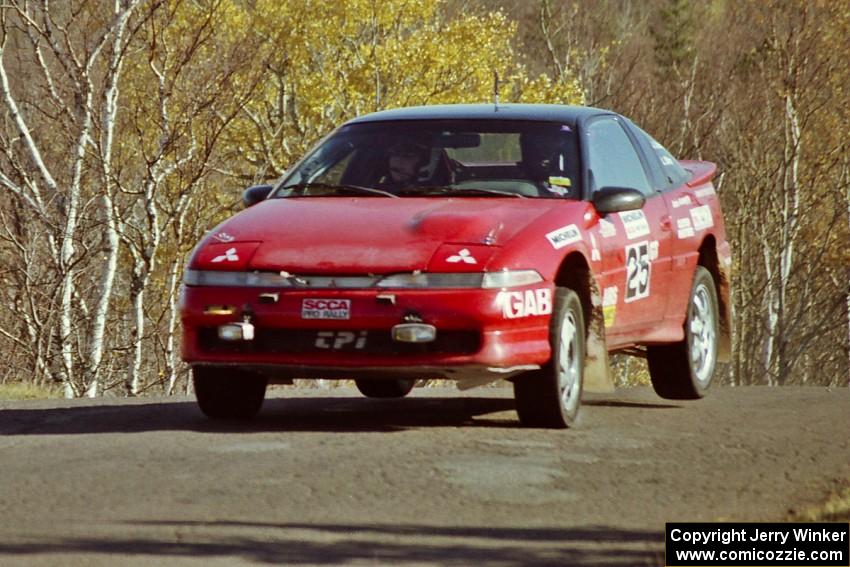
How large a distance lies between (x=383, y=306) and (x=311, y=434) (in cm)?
79

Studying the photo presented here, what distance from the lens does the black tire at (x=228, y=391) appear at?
29.6ft

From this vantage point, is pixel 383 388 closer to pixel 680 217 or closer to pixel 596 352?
pixel 680 217

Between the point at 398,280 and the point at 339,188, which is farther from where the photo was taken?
the point at 339,188

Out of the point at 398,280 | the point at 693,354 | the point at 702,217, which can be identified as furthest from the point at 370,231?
the point at 702,217

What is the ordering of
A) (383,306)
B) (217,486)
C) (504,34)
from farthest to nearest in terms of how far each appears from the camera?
(504,34)
(383,306)
(217,486)

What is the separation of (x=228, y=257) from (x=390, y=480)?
1.84 meters

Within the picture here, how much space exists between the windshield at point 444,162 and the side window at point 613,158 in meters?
0.19

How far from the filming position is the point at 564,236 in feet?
29.0

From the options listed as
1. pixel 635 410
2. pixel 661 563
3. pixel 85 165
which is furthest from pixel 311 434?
pixel 85 165

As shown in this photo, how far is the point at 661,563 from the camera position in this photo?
557 centimetres

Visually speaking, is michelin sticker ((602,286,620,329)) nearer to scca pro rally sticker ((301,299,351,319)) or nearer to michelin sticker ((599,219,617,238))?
michelin sticker ((599,219,617,238))

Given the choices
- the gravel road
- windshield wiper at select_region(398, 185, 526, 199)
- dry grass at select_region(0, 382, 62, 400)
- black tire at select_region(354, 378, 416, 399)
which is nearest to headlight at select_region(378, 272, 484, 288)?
the gravel road

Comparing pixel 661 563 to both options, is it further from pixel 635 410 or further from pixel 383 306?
pixel 635 410

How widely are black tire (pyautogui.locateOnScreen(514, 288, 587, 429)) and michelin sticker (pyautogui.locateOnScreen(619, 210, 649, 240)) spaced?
92 centimetres
